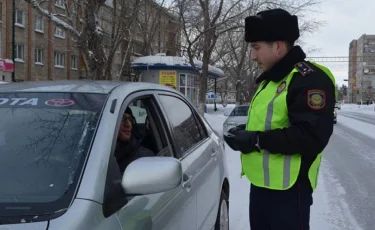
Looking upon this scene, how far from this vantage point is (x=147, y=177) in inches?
67.3

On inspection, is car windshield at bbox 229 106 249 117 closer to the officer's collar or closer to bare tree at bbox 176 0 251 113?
bare tree at bbox 176 0 251 113

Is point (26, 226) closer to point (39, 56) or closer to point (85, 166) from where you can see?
point (85, 166)

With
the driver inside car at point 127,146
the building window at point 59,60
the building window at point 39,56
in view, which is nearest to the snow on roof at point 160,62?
the building window at point 39,56

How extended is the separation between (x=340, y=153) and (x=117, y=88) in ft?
32.2

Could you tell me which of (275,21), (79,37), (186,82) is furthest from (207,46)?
(275,21)

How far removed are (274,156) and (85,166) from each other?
3.43 ft

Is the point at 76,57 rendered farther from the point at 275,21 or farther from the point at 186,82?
the point at 275,21

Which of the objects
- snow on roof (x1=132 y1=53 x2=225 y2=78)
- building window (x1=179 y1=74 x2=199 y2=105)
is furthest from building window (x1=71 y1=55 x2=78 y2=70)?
snow on roof (x1=132 y1=53 x2=225 y2=78)

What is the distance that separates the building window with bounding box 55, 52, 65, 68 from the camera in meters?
35.4

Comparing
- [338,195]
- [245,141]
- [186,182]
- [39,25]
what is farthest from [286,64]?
[39,25]

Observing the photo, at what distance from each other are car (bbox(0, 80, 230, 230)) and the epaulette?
32.7 inches

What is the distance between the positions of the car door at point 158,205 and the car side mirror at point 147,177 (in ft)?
0.40

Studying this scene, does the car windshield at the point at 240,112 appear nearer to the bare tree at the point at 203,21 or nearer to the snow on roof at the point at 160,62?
the bare tree at the point at 203,21

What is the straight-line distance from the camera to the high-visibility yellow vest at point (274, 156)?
2.17 m
